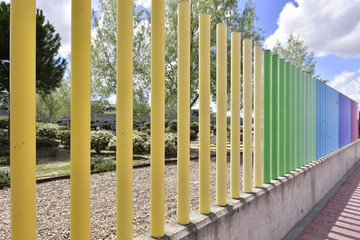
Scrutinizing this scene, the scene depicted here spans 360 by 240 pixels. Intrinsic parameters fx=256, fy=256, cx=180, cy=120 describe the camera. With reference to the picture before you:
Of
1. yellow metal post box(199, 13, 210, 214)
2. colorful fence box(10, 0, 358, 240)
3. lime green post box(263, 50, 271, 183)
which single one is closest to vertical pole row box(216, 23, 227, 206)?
colorful fence box(10, 0, 358, 240)

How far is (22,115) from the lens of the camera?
1226 millimetres

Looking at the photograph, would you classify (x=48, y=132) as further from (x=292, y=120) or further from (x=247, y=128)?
(x=247, y=128)

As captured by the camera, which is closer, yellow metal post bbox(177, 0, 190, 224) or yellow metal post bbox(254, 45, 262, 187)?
yellow metal post bbox(177, 0, 190, 224)

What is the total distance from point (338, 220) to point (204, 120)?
11.6 feet

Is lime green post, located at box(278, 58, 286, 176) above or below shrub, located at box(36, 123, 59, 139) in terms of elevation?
above

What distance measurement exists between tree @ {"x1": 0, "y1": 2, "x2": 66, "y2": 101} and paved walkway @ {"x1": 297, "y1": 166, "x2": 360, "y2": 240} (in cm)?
1820

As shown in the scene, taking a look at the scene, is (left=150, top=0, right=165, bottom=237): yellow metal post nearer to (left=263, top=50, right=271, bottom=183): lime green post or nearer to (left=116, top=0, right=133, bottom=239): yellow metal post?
(left=116, top=0, right=133, bottom=239): yellow metal post

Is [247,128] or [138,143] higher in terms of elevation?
[247,128]

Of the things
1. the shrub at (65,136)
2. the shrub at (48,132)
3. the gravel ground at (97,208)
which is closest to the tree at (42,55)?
the shrub at (48,132)

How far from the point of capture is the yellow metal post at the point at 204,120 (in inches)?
88.5

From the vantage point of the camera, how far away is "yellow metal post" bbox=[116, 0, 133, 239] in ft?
5.31

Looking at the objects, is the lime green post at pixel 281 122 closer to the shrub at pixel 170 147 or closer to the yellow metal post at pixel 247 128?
the yellow metal post at pixel 247 128

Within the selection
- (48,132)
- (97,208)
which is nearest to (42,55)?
(48,132)

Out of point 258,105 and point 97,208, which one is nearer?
point 258,105
